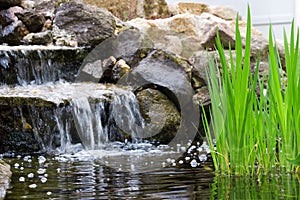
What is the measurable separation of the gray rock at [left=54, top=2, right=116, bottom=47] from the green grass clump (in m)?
4.19

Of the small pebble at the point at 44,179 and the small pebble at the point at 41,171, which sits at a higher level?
the small pebble at the point at 44,179

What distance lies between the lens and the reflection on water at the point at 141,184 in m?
2.52

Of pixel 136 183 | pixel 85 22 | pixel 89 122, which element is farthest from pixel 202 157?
pixel 85 22

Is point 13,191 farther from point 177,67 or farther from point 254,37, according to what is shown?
point 254,37

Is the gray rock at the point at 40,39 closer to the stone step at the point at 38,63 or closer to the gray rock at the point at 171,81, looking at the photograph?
the stone step at the point at 38,63

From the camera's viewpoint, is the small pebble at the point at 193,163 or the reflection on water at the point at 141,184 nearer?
the reflection on water at the point at 141,184

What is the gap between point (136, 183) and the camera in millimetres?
3002

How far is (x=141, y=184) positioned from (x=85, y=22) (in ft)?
14.4

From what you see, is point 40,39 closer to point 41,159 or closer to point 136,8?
point 136,8

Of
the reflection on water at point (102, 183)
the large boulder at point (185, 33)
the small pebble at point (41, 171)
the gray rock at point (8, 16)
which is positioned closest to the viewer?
the reflection on water at point (102, 183)

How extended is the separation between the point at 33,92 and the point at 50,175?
6.89ft

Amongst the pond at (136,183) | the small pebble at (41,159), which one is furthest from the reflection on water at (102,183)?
the small pebble at (41,159)

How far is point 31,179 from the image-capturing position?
331cm

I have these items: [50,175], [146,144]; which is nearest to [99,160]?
[50,175]
